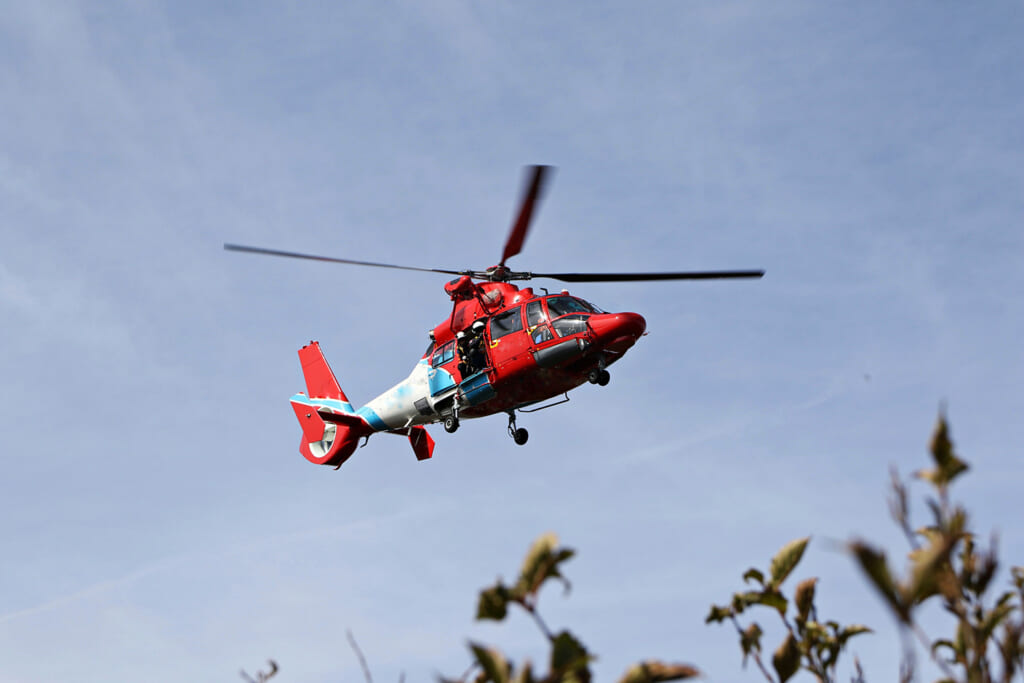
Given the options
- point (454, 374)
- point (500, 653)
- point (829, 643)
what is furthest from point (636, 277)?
point (500, 653)

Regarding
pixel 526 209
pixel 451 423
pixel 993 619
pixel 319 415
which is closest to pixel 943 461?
pixel 993 619

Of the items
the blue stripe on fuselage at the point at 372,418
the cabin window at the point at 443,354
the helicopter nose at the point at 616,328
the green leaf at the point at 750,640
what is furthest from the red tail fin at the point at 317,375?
the green leaf at the point at 750,640

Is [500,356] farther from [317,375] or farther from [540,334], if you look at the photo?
[317,375]

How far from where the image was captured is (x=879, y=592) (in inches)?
187

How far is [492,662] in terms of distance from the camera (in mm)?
6270

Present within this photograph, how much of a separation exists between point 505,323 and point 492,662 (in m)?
27.8

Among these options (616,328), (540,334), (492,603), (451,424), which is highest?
(540,334)

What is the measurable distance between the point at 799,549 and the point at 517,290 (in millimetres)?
27360

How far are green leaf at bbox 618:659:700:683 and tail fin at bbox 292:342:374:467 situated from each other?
3532cm

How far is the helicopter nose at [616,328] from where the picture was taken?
3159 centimetres

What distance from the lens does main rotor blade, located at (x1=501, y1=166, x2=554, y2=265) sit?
93.7 ft

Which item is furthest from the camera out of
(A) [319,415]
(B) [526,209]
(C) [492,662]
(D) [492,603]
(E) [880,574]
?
(A) [319,415]

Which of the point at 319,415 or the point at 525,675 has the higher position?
the point at 319,415

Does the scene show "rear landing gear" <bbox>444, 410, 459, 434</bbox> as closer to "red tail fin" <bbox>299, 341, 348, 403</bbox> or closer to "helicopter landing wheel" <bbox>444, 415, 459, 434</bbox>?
"helicopter landing wheel" <bbox>444, 415, 459, 434</bbox>
